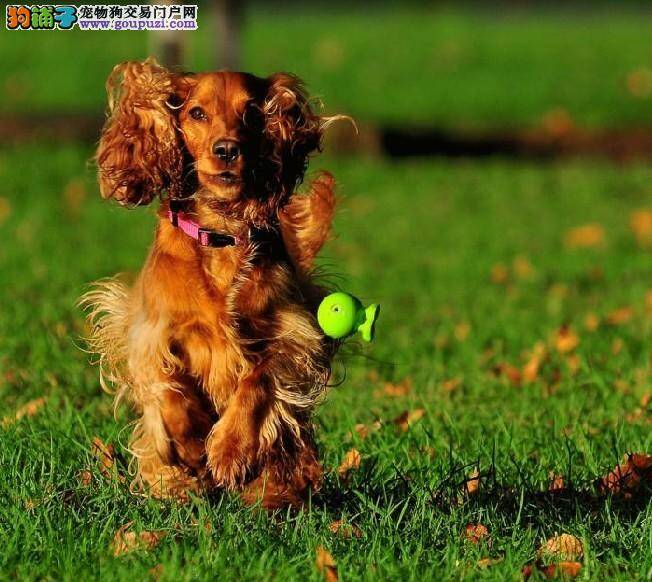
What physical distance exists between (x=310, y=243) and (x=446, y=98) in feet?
44.2

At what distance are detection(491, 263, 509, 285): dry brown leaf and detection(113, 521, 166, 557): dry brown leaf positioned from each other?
5.53 m

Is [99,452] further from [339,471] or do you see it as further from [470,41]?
[470,41]

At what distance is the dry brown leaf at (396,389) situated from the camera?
21.0 ft

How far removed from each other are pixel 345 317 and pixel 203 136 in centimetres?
76

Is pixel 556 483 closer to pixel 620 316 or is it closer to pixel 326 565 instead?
pixel 326 565

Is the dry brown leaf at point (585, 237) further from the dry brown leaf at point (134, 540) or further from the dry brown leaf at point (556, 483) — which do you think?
the dry brown leaf at point (134, 540)

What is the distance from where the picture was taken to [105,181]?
4777 mm

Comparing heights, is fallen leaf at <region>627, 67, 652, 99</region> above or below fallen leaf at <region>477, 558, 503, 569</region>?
above

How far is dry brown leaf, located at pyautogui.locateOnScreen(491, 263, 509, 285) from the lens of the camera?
370 inches

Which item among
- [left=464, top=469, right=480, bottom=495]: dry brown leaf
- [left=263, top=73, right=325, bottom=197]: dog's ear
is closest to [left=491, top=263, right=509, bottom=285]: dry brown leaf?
[left=464, top=469, right=480, bottom=495]: dry brown leaf

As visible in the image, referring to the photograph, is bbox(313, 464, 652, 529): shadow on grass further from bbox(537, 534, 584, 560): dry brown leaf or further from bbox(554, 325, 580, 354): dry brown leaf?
bbox(554, 325, 580, 354): dry brown leaf

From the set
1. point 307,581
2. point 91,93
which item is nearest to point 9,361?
point 307,581

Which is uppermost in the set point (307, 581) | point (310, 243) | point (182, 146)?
point (182, 146)

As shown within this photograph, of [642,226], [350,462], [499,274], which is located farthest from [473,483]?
[642,226]
